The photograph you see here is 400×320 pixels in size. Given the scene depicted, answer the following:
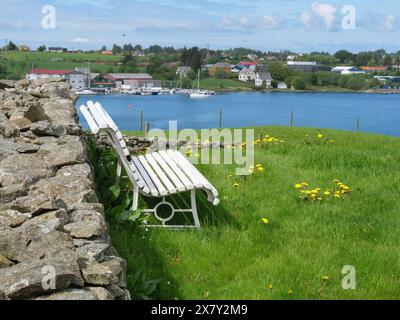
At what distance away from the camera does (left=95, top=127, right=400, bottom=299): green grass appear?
4.96m

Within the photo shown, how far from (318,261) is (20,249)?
3.00 meters

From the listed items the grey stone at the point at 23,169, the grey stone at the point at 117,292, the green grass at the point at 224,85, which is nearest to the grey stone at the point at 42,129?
the grey stone at the point at 23,169

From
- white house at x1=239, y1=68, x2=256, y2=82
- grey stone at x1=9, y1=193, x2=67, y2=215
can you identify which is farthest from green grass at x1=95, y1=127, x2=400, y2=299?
white house at x1=239, y1=68, x2=256, y2=82

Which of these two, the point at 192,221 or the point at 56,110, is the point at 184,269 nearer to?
the point at 192,221

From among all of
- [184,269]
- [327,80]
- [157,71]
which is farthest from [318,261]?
[327,80]

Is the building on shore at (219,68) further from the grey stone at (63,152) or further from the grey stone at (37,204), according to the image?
the grey stone at (37,204)

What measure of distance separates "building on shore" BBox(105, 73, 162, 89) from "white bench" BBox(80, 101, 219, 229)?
107373mm

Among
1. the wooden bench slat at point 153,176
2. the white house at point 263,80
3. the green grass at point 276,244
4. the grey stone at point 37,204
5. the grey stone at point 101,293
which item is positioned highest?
the grey stone at point 37,204

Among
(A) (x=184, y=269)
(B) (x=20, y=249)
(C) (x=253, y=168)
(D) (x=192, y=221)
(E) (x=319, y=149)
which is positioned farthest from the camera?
(E) (x=319, y=149)

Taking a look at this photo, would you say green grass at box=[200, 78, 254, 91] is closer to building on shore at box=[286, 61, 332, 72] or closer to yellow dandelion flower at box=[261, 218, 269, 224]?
building on shore at box=[286, 61, 332, 72]

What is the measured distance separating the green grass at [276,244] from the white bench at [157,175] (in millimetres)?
363

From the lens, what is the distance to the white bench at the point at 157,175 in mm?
6156

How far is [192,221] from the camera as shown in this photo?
6.64 metres

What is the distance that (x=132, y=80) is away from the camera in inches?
4569
